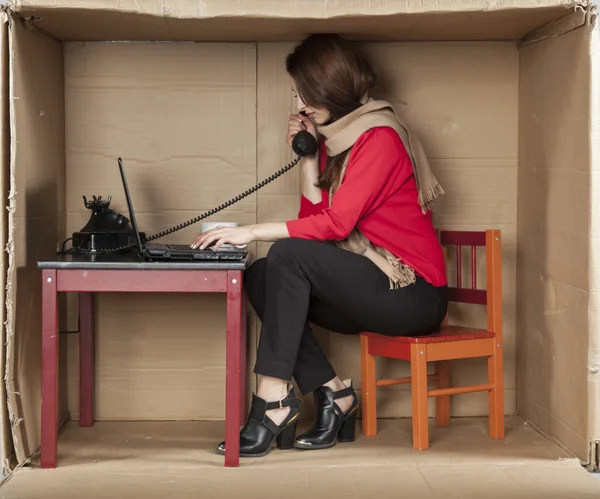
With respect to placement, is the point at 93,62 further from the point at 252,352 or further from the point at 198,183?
the point at 252,352

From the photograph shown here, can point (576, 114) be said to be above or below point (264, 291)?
above

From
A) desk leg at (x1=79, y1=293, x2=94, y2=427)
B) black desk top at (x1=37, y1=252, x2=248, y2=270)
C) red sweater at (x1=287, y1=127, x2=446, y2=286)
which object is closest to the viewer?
black desk top at (x1=37, y1=252, x2=248, y2=270)

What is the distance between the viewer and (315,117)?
8.84 ft

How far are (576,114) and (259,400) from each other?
1.17m

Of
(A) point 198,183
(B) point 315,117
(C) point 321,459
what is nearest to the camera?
(C) point 321,459

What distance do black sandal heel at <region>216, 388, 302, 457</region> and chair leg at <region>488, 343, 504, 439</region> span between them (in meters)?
0.60

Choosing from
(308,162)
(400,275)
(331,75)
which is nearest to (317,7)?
(331,75)

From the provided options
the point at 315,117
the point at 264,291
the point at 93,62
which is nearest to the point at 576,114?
→ the point at 315,117

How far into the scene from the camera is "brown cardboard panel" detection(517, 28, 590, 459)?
2379mm

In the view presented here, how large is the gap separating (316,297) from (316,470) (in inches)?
20.2

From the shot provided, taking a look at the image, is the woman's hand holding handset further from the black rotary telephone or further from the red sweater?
the red sweater

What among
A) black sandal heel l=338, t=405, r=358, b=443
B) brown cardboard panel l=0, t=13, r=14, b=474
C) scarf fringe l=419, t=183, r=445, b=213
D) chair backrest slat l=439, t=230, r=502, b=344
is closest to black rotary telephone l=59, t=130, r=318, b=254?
brown cardboard panel l=0, t=13, r=14, b=474

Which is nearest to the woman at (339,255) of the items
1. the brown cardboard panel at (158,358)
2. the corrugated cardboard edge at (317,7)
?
the corrugated cardboard edge at (317,7)

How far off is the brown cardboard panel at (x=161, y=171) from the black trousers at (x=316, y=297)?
407 mm
